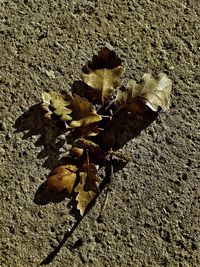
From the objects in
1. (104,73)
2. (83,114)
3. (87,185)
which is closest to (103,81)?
(104,73)

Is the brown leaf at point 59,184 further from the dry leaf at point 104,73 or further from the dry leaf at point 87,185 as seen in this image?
the dry leaf at point 104,73

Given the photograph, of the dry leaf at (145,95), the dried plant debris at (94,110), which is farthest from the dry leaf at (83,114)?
the dry leaf at (145,95)

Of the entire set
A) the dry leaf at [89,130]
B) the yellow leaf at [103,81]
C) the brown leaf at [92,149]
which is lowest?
the brown leaf at [92,149]

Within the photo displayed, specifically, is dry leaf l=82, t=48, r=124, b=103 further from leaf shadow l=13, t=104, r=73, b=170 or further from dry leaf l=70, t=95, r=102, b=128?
leaf shadow l=13, t=104, r=73, b=170

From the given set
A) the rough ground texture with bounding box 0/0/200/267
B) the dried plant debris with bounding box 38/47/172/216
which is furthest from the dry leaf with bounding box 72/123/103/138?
the rough ground texture with bounding box 0/0/200/267

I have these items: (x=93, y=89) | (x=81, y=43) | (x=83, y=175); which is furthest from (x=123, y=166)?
(x=81, y=43)

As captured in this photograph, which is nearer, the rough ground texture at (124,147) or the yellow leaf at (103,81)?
the rough ground texture at (124,147)
